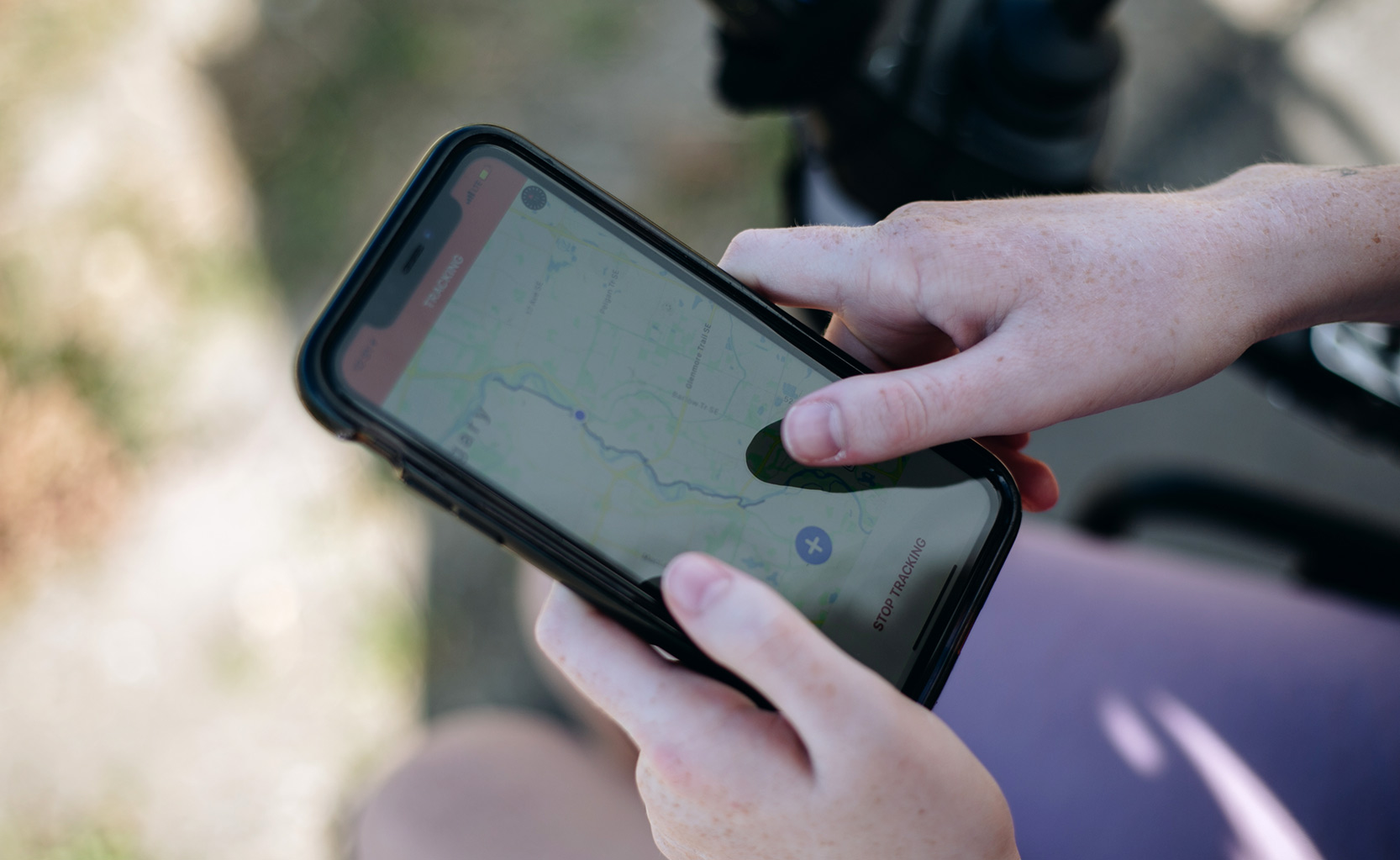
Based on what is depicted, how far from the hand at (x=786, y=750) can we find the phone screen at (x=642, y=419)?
119mm

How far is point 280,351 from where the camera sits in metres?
1.45

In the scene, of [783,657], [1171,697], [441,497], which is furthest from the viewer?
[1171,697]

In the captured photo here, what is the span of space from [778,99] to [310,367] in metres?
0.58

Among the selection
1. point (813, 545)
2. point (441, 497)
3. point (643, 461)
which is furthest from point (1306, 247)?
point (441, 497)

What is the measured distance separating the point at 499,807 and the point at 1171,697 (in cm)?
73

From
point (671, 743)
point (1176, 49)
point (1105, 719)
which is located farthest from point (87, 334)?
point (1176, 49)

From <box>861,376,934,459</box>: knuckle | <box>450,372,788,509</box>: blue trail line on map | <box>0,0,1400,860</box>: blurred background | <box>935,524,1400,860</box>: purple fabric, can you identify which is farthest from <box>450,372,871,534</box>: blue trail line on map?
<box>0,0,1400,860</box>: blurred background

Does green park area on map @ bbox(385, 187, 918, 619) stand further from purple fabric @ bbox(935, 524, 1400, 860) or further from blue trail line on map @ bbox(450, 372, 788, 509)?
purple fabric @ bbox(935, 524, 1400, 860)

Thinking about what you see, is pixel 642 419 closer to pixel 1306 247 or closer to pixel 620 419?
pixel 620 419

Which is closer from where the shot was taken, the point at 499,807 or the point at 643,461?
the point at 643,461

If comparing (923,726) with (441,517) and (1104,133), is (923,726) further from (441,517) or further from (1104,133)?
(441,517)

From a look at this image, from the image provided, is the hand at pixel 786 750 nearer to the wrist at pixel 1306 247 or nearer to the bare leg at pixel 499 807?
the bare leg at pixel 499 807

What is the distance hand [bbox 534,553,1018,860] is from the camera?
501 millimetres

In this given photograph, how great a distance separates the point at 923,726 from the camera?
1.71 ft
